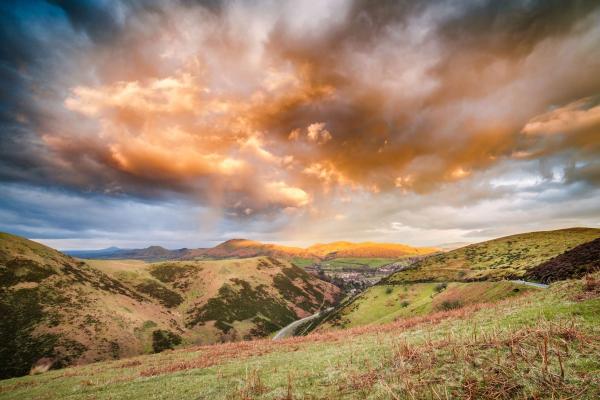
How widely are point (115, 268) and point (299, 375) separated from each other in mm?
164948

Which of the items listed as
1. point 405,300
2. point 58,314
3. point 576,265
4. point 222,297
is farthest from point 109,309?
point 576,265

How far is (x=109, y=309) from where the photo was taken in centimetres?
9262

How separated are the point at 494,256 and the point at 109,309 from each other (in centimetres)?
13525

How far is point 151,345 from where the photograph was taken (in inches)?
3477

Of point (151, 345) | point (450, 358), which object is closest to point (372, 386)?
point (450, 358)

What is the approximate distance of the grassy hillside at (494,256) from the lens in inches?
3051

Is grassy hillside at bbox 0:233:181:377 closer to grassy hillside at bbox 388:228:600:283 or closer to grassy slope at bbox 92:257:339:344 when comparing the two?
grassy slope at bbox 92:257:339:344

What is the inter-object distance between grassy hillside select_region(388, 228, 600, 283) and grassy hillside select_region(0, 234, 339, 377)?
276 ft

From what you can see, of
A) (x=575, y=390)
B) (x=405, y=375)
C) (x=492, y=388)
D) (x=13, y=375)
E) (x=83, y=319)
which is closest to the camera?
(x=575, y=390)

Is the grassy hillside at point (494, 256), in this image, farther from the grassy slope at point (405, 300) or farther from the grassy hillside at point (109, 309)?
the grassy hillside at point (109, 309)

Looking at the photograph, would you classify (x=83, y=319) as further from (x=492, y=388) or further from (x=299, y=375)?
(x=492, y=388)

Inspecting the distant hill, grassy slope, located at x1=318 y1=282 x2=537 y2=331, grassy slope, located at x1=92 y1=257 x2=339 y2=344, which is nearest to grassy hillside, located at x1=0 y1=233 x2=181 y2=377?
→ grassy slope, located at x1=92 y1=257 x2=339 y2=344

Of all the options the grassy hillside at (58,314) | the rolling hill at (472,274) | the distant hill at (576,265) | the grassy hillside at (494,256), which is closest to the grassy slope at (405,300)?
the rolling hill at (472,274)

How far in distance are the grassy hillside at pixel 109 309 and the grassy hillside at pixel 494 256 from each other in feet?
276
